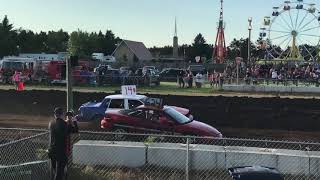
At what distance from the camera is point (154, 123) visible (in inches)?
709

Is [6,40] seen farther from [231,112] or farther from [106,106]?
[106,106]

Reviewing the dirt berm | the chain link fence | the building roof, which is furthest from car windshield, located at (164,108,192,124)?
the building roof

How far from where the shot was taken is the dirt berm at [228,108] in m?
25.5

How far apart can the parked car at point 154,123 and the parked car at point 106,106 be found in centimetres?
168

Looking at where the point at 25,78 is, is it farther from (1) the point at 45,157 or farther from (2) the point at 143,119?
(1) the point at 45,157

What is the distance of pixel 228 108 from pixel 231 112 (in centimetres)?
91

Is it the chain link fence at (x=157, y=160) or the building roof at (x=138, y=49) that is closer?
the chain link fence at (x=157, y=160)

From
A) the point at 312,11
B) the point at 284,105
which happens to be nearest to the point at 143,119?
the point at 284,105

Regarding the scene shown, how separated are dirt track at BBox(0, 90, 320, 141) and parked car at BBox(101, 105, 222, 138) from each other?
4642 millimetres

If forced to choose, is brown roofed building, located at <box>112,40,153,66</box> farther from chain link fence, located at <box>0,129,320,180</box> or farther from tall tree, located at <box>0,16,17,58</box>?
chain link fence, located at <box>0,129,320,180</box>

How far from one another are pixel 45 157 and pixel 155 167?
2203 millimetres

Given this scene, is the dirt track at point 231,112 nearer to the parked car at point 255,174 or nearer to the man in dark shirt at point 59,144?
the man in dark shirt at point 59,144

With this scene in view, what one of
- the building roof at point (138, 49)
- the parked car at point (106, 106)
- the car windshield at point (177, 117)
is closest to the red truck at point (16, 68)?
the parked car at point (106, 106)

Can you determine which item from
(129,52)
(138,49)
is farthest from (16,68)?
(138,49)
